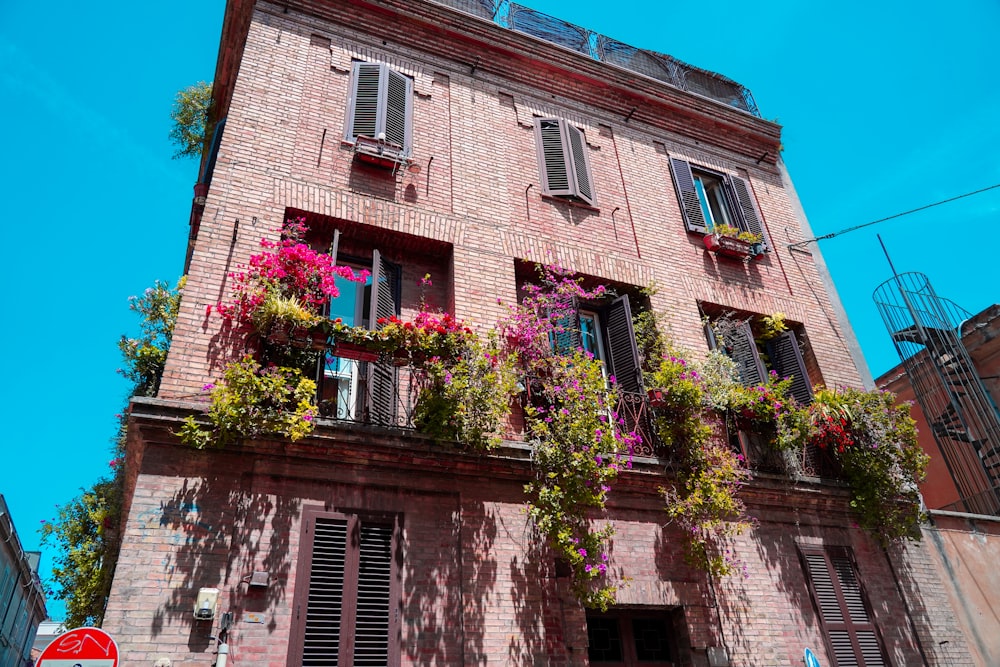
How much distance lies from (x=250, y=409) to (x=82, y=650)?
2354 mm

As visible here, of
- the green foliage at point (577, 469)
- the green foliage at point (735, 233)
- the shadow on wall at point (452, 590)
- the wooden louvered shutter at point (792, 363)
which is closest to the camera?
the shadow on wall at point (452, 590)

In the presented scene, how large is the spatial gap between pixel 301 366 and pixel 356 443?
1023 mm

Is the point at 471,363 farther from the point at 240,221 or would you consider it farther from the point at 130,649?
the point at 130,649

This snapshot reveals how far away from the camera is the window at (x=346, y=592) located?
233 inches

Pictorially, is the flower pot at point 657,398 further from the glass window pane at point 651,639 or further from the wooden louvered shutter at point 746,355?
the glass window pane at point 651,639

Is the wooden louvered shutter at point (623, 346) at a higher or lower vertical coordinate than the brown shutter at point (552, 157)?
lower

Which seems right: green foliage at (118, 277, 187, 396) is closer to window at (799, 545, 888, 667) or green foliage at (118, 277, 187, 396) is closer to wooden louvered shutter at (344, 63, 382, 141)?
wooden louvered shutter at (344, 63, 382, 141)

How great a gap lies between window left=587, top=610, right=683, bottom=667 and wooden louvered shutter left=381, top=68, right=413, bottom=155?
21.9ft

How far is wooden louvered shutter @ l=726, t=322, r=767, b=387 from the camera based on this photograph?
9875 millimetres

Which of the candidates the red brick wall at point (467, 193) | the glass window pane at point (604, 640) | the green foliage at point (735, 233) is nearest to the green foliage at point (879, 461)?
the red brick wall at point (467, 193)

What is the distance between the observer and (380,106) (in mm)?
9906

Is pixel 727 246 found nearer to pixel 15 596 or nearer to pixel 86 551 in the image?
pixel 86 551

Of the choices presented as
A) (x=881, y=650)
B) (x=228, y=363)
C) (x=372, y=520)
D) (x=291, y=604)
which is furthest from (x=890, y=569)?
(x=228, y=363)

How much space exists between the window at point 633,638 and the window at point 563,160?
6.06 m
